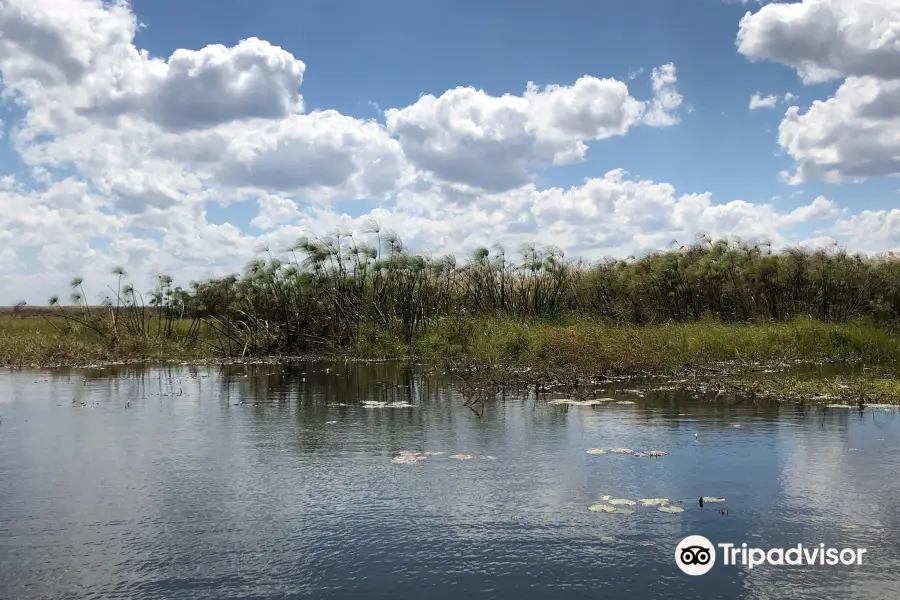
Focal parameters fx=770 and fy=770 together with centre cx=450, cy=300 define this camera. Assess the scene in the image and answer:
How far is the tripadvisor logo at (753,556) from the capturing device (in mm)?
6438

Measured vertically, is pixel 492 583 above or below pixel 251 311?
below

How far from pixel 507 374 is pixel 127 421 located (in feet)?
29.5

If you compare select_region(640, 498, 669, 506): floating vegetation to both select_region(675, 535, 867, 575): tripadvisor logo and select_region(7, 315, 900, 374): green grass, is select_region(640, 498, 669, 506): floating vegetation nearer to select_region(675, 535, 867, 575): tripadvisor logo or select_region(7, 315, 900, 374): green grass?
select_region(675, 535, 867, 575): tripadvisor logo

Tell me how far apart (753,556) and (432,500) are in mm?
3292

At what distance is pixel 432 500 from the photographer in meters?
8.34

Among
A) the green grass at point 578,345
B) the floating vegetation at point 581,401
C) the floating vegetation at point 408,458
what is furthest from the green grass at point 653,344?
the floating vegetation at point 408,458

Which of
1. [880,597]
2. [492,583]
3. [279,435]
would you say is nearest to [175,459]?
[279,435]

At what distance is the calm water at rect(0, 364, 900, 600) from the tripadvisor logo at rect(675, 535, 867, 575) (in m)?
0.11

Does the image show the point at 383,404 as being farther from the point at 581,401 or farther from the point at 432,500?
the point at 432,500

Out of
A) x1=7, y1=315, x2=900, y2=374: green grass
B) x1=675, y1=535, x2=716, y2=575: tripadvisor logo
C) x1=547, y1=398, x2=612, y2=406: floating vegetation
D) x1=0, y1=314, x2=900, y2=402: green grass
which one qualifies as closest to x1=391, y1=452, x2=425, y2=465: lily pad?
x1=675, y1=535, x2=716, y2=575: tripadvisor logo

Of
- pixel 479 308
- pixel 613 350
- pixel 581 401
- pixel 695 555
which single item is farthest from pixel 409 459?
pixel 479 308

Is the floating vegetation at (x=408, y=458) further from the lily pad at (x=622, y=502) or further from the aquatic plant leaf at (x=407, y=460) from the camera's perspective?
the lily pad at (x=622, y=502)

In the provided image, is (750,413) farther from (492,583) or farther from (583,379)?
(492,583)

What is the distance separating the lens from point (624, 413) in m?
14.0
